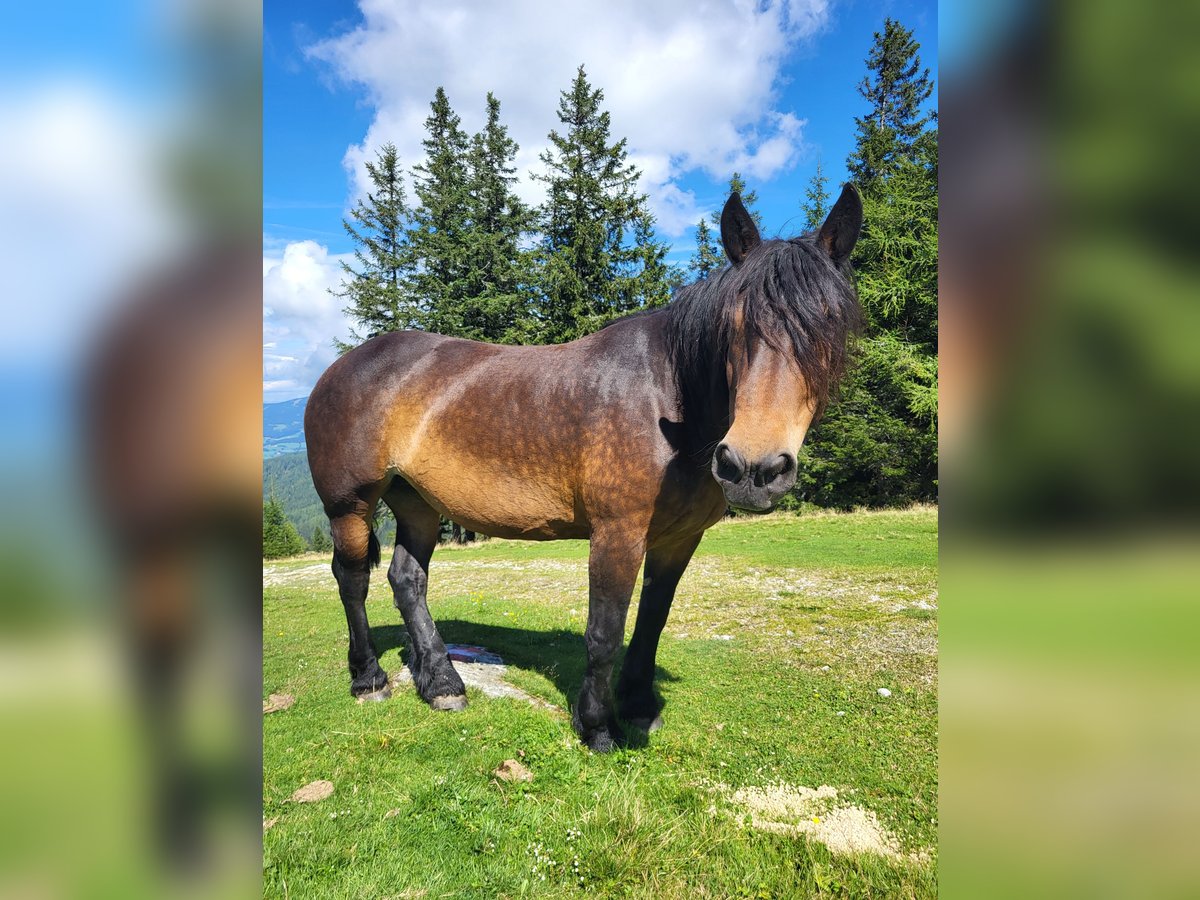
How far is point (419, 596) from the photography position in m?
4.74

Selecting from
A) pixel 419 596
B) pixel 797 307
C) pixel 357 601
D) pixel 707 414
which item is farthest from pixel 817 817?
pixel 357 601

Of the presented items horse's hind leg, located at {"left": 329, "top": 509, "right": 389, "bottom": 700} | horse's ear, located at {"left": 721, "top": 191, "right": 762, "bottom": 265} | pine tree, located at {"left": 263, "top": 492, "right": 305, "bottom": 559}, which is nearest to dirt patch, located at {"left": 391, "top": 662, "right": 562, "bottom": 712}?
horse's hind leg, located at {"left": 329, "top": 509, "right": 389, "bottom": 700}

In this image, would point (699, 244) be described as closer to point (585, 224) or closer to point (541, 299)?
point (585, 224)

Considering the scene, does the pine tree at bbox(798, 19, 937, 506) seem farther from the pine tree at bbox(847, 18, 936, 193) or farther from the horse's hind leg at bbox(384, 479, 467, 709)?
the horse's hind leg at bbox(384, 479, 467, 709)

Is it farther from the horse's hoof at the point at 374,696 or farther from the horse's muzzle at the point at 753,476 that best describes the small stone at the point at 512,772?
the horse's muzzle at the point at 753,476

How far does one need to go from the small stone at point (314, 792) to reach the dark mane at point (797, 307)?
3139mm

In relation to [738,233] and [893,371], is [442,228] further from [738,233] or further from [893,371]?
[738,233]

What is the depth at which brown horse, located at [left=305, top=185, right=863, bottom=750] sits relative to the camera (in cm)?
253
